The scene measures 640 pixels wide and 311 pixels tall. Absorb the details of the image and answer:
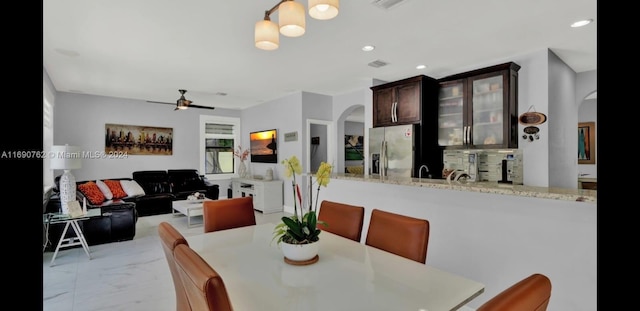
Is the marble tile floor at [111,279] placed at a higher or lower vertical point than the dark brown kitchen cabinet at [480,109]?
lower

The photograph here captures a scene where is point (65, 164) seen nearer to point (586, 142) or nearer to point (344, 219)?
point (344, 219)

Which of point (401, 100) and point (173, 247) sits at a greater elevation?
point (401, 100)

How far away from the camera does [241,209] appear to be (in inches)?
101

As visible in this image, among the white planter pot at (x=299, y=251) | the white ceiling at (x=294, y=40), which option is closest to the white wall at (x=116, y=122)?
the white ceiling at (x=294, y=40)

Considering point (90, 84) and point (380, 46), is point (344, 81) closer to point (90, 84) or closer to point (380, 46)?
point (380, 46)

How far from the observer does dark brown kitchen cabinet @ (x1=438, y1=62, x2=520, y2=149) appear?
3756 millimetres

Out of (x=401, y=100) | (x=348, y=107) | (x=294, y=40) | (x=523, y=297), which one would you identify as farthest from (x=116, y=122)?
(x=523, y=297)

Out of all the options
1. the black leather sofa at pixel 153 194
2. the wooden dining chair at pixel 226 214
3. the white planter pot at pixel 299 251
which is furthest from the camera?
the black leather sofa at pixel 153 194

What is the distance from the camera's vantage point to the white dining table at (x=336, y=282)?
1159 mm

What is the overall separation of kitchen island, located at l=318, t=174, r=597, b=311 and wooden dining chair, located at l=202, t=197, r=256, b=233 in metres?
1.27

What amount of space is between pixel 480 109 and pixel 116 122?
675 cm

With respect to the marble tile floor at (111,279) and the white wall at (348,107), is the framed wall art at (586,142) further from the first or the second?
the marble tile floor at (111,279)

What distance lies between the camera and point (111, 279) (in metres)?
2.95

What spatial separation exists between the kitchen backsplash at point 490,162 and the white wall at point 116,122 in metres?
5.64
